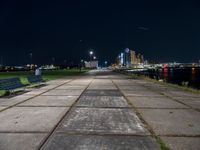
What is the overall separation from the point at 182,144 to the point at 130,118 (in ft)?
9.91

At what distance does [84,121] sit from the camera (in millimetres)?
8562

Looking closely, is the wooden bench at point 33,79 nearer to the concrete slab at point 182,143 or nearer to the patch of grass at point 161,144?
the patch of grass at point 161,144

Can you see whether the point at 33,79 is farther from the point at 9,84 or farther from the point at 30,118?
the point at 30,118

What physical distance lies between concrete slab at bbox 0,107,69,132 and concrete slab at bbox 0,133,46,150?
497mm

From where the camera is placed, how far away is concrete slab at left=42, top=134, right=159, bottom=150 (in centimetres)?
598

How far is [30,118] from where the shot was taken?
9.02 meters

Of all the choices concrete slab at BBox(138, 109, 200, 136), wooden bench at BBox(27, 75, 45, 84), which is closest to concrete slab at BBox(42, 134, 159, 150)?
concrete slab at BBox(138, 109, 200, 136)

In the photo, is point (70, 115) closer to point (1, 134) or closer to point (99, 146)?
point (1, 134)

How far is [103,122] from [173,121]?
89.3 inches

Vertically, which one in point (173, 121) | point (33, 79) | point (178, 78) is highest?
point (33, 79)

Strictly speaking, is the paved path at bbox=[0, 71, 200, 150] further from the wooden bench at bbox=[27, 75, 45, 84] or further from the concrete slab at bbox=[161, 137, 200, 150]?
the wooden bench at bbox=[27, 75, 45, 84]

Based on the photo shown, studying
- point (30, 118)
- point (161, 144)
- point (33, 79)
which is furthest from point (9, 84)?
point (161, 144)

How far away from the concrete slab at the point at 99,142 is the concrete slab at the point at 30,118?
3.67 ft

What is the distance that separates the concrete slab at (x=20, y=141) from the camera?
5.98m
